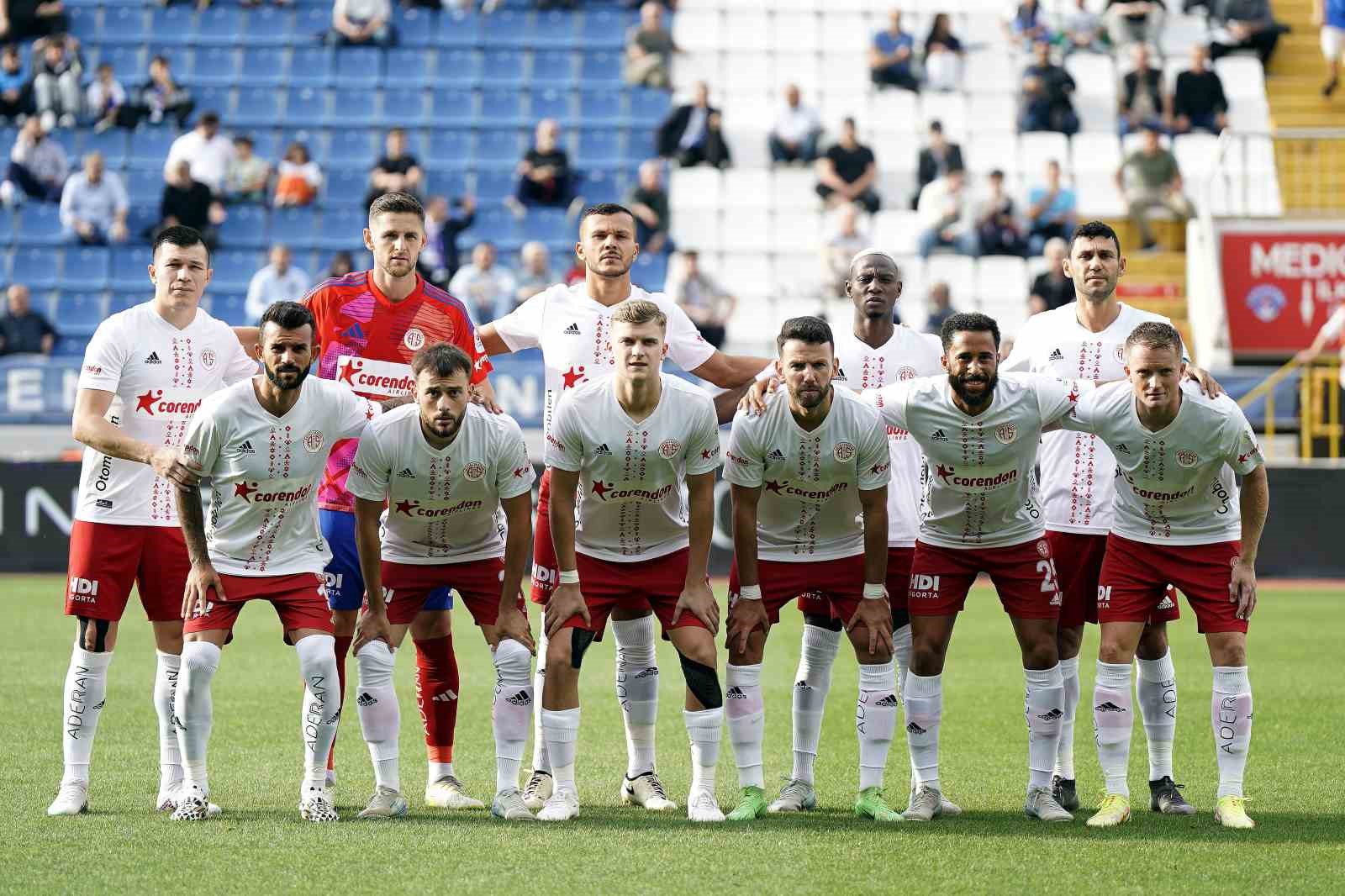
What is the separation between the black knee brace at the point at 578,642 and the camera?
22.9 ft

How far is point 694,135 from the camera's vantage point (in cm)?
2175

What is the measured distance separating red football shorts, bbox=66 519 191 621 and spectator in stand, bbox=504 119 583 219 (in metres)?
14.2

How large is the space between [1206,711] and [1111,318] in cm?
310

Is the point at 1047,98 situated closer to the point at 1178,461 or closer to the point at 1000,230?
the point at 1000,230

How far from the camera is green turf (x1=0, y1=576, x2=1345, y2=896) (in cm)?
577

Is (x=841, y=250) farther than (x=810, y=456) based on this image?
Yes

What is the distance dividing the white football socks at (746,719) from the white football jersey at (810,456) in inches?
22.2

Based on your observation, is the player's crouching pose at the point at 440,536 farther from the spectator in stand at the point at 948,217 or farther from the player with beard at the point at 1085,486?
the spectator in stand at the point at 948,217

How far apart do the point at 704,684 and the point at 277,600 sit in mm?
1756

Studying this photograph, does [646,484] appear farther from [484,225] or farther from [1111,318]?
[484,225]

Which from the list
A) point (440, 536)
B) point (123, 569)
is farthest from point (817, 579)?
point (123, 569)

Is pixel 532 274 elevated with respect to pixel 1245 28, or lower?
lower

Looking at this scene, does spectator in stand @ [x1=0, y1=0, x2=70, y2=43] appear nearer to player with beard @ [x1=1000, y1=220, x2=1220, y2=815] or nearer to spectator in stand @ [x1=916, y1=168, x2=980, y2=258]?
spectator in stand @ [x1=916, y1=168, x2=980, y2=258]

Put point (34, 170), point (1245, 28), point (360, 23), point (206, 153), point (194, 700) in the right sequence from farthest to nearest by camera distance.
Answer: point (360, 23), point (1245, 28), point (34, 170), point (206, 153), point (194, 700)
